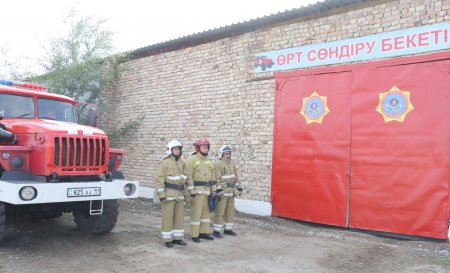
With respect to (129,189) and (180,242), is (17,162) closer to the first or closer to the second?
(129,189)

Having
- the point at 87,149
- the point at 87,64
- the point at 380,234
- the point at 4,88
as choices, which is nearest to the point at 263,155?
the point at 380,234

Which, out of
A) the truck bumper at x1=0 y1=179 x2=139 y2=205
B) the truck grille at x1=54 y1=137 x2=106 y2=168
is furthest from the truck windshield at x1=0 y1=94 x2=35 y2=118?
the truck bumper at x1=0 y1=179 x2=139 y2=205

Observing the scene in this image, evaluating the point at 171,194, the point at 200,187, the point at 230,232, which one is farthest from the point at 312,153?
the point at 171,194

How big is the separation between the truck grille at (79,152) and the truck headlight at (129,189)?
49 cm

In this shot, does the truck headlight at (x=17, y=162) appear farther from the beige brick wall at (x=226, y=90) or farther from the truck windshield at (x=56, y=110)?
the beige brick wall at (x=226, y=90)

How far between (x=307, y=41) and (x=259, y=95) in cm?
154

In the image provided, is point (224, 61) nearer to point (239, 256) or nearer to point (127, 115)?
point (127, 115)

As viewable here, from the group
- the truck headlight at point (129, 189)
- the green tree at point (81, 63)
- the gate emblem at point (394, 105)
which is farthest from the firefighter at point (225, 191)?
the green tree at point (81, 63)

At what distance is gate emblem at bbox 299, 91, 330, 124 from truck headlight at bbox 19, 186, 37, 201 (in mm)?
5156

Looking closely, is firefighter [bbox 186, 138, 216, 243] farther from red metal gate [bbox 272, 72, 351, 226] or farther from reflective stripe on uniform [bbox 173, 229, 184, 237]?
red metal gate [bbox 272, 72, 351, 226]

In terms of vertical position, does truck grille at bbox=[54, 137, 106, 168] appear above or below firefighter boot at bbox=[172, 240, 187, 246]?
above

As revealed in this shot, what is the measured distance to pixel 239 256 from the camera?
5930mm

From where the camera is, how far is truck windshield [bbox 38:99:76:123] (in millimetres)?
6824

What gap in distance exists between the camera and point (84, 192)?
570 centimetres
